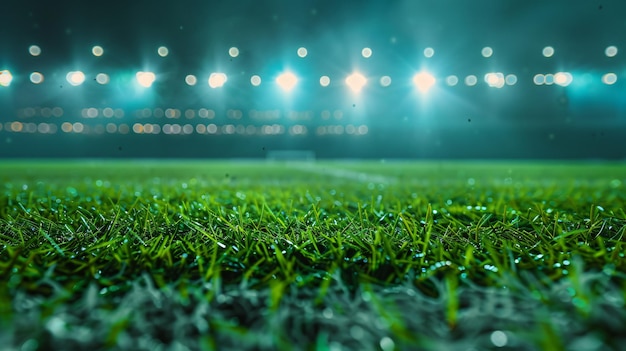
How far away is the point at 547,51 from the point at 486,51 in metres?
1.96

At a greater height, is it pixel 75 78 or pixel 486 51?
pixel 486 51

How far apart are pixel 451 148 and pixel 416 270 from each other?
674 inches

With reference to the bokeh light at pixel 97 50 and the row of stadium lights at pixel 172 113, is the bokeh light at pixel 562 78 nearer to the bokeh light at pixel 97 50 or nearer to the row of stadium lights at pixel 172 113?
the row of stadium lights at pixel 172 113

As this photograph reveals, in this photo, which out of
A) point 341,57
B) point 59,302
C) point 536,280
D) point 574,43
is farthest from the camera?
point 341,57

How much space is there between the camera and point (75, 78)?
641 inches

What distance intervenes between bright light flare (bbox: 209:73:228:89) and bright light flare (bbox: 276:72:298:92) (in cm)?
233

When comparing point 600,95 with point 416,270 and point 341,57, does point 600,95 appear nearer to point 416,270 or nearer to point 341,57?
point 341,57

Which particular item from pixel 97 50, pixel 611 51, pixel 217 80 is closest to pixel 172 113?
pixel 217 80

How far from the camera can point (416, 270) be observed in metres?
0.71

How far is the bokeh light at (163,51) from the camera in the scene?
1157 cm

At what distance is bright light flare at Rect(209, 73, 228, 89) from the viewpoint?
1626cm

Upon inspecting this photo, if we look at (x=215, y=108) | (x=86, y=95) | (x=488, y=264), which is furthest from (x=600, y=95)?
(x=86, y=95)

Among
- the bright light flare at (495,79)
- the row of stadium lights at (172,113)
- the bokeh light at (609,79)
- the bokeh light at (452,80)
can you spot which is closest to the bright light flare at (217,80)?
the row of stadium lights at (172,113)

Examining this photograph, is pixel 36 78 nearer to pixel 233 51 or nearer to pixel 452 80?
pixel 233 51
